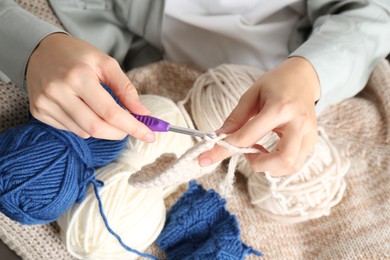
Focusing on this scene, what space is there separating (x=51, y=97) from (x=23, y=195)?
16 cm

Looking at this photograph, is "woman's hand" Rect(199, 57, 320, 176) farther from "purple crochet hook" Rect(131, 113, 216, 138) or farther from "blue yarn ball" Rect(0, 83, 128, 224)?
"blue yarn ball" Rect(0, 83, 128, 224)

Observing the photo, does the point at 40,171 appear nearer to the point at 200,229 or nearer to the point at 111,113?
the point at 111,113

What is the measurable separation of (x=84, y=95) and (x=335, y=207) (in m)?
0.47

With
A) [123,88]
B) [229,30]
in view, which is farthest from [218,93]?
[123,88]

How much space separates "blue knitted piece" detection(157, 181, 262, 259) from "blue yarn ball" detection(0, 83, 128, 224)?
0.56 feet

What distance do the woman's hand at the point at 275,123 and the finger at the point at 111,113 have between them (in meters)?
0.09

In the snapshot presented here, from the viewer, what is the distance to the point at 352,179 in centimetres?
77

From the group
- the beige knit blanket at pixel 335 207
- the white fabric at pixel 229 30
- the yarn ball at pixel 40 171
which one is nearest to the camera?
the yarn ball at pixel 40 171

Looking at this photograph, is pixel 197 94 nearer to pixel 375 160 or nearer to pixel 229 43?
pixel 229 43

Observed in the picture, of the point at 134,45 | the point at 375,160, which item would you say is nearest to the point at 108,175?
the point at 134,45

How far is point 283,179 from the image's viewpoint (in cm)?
71

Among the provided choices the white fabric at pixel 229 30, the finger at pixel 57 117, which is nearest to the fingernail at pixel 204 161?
the finger at pixel 57 117

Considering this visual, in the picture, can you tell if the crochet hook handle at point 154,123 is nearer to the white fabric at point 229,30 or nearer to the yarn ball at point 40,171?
the yarn ball at point 40,171

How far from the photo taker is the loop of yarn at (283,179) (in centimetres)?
73
